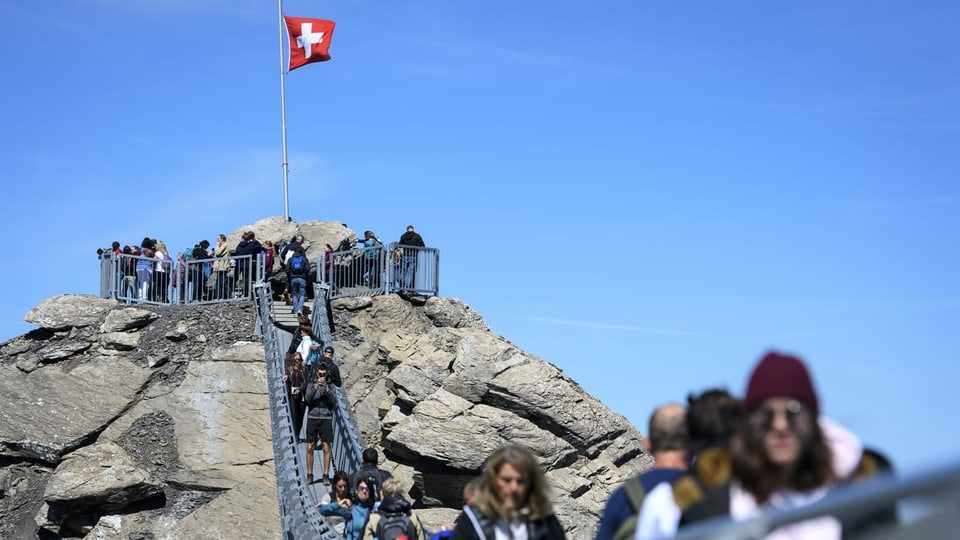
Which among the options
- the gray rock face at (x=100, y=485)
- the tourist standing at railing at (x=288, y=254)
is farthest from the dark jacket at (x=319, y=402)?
the tourist standing at railing at (x=288, y=254)

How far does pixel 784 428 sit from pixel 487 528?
2433 mm

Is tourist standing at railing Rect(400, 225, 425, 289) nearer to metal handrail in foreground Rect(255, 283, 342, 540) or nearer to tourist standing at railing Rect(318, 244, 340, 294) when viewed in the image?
tourist standing at railing Rect(318, 244, 340, 294)

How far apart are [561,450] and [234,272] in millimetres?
7982

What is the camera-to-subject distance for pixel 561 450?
21531 mm

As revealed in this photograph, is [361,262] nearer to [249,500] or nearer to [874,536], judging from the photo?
[249,500]

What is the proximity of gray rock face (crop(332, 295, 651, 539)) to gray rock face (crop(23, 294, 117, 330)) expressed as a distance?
5.01 meters

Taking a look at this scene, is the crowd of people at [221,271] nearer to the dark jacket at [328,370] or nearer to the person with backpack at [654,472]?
the dark jacket at [328,370]

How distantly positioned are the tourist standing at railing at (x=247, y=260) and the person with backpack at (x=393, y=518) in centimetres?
1471

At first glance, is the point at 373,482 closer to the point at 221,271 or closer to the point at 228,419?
the point at 228,419

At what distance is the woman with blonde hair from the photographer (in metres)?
5.21

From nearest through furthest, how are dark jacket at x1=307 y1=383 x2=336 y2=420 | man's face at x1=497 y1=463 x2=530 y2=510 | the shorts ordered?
man's face at x1=497 y1=463 x2=530 y2=510 < dark jacket at x1=307 y1=383 x2=336 y2=420 < the shorts

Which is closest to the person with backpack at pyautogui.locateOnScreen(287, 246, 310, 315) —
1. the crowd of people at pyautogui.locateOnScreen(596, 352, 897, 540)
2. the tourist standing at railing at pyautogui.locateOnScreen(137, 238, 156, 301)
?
the tourist standing at railing at pyautogui.locateOnScreen(137, 238, 156, 301)

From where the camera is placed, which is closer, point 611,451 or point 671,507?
point 671,507

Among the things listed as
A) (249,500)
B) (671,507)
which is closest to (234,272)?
(249,500)
